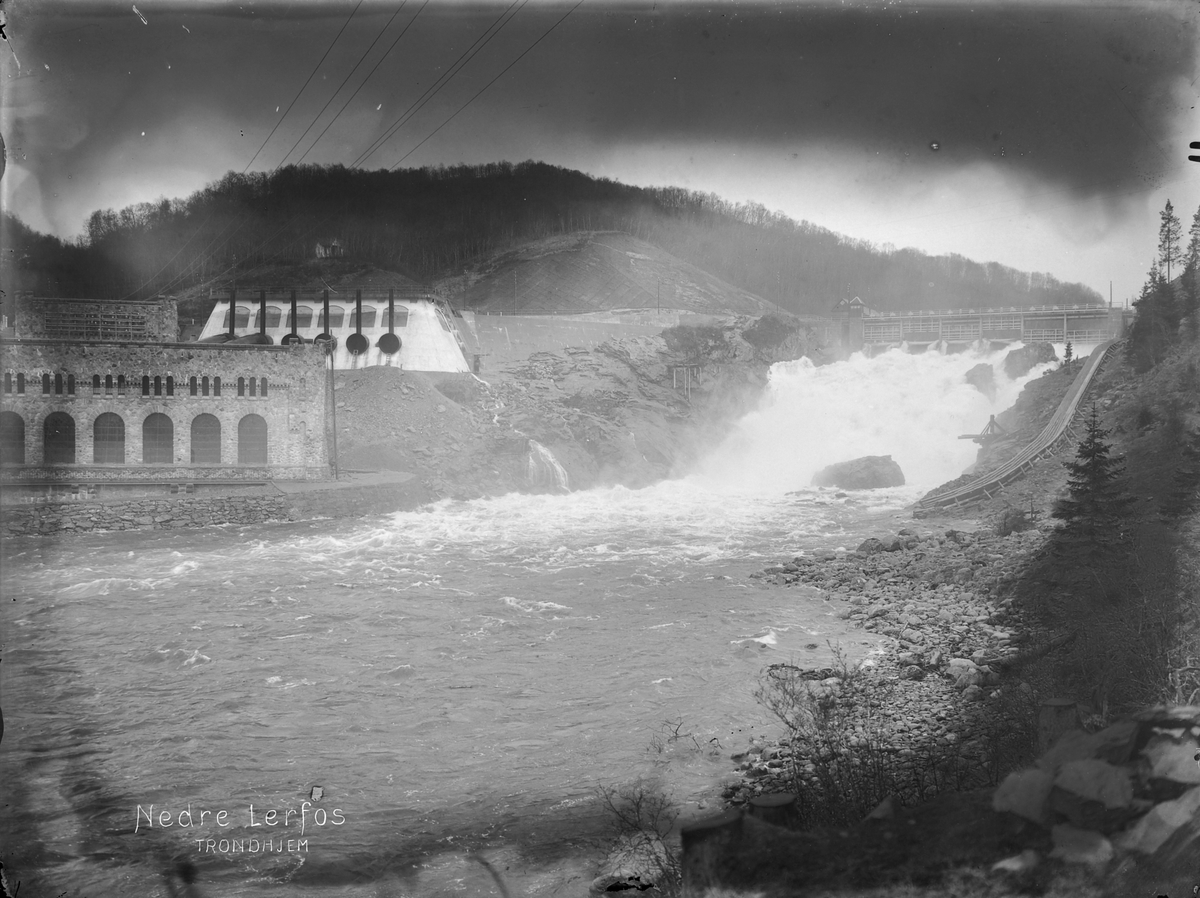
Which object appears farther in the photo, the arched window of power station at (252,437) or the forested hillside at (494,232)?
the arched window of power station at (252,437)

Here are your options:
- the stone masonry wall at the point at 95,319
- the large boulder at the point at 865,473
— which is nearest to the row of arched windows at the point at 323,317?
the stone masonry wall at the point at 95,319

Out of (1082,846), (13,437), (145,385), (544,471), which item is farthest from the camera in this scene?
(145,385)

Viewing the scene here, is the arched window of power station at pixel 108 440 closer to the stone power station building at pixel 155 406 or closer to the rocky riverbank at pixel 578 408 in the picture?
the stone power station building at pixel 155 406

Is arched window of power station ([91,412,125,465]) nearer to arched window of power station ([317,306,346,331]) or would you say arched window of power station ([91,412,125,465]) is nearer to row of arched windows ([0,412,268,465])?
row of arched windows ([0,412,268,465])

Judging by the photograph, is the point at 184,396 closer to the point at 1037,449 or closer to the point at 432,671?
the point at 432,671

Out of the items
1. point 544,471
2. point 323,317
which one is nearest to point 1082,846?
point 544,471

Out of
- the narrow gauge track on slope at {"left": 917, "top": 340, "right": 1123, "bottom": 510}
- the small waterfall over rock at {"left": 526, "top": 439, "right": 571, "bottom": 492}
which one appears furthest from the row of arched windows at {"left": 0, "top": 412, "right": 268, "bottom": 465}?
the narrow gauge track on slope at {"left": 917, "top": 340, "right": 1123, "bottom": 510}
